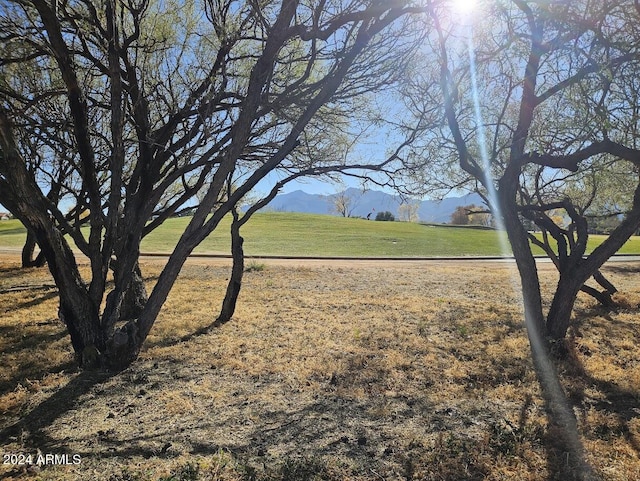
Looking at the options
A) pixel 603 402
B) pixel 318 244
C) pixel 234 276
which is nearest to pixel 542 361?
pixel 603 402

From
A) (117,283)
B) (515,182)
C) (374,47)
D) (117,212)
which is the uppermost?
(374,47)

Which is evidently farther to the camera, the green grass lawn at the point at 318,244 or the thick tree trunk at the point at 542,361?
the green grass lawn at the point at 318,244

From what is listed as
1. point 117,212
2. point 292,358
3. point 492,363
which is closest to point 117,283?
point 117,212

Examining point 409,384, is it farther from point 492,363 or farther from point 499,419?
point 492,363

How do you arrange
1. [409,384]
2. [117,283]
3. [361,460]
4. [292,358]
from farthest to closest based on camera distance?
[292,358] < [117,283] < [409,384] < [361,460]

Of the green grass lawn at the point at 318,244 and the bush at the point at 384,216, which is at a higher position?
the bush at the point at 384,216

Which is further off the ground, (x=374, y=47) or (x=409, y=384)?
(x=374, y=47)

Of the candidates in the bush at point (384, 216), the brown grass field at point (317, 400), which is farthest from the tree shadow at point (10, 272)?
the bush at point (384, 216)

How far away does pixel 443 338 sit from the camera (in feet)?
21.9

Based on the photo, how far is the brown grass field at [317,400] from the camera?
3064 mm

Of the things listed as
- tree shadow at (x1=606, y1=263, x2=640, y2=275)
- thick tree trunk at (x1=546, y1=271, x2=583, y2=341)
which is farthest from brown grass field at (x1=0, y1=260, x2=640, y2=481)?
tree shadow at (x1=606, y1=263, x2=640, y2=275)

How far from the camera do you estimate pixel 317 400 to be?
425cm

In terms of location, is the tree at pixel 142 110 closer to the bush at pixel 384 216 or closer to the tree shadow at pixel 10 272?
the tree shadow at pixel 10 272

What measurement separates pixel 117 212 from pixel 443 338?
522cm
